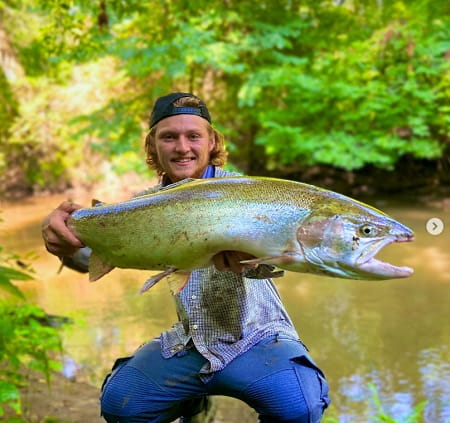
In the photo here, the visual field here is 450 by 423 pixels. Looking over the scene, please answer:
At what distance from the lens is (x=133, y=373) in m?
2.23

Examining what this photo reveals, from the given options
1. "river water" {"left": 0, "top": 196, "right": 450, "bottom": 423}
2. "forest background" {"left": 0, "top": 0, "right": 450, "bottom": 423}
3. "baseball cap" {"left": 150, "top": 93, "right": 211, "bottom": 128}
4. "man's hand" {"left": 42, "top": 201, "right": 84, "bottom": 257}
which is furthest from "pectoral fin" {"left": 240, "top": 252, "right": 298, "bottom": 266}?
"forest background" {"left": 0, "top": 0, "right": 450, "bottom": 423}

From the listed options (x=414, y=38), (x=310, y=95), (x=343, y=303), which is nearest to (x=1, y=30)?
(x=310, y=95)

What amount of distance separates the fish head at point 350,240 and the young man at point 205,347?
0.35m

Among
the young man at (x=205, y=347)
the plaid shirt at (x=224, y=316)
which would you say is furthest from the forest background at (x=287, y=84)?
the plaid shirt at (x=224, y=316)

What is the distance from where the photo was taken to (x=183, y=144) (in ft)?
7.51

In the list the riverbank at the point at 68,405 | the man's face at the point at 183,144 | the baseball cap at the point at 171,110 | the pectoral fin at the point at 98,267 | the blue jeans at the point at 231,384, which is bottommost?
the riverbank at the point at 68,405

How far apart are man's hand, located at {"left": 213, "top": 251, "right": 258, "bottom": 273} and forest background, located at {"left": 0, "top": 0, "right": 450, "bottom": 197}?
7.36 metres

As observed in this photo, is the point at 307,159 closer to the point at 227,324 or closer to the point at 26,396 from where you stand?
the point at 26,396

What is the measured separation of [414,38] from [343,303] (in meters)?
7.74

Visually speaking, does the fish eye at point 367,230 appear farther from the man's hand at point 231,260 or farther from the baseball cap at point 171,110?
the baseball cap at point 171,110

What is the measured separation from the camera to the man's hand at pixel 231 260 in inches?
71.2

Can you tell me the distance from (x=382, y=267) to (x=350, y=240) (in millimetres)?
117

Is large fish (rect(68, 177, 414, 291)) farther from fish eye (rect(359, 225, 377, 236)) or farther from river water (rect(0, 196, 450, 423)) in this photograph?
river water (rect(0, 196, 450, 423))

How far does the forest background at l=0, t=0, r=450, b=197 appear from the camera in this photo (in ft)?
39.6
